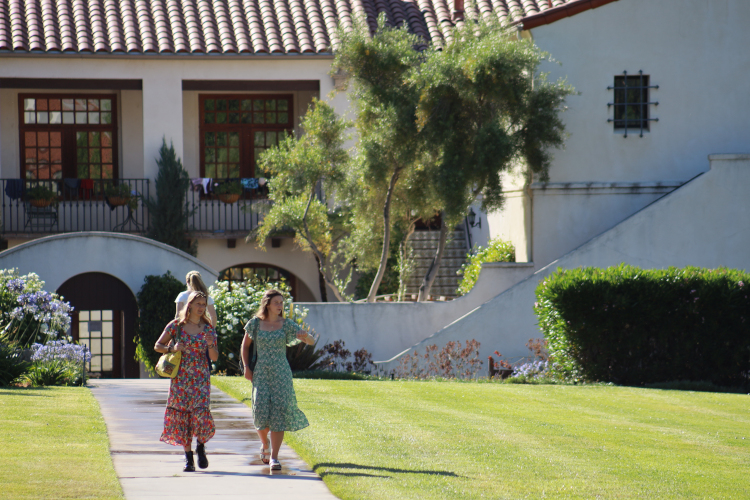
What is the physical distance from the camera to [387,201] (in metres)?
17.1

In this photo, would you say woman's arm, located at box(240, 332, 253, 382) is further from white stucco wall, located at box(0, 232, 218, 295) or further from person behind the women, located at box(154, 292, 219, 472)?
white stucco wall, located at box(0, 232, 218, 295)

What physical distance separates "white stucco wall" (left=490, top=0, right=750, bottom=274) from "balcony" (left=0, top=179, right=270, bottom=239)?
668 cm

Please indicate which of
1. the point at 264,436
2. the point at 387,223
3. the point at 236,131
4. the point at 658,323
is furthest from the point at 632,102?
the point at 264,436

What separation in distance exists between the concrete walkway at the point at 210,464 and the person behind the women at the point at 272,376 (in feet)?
1.02

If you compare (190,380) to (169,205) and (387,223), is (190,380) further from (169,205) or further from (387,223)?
(169,205)

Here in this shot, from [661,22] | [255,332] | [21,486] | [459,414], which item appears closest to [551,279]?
[459,414]

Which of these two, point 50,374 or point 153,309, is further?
point 153,309

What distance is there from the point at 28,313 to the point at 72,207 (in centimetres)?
754

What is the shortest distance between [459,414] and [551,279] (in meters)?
4.87

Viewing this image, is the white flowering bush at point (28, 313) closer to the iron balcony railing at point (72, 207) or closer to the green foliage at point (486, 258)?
the iron balcony railing at point (72, 207)

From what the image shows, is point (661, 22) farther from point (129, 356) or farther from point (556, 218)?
point (129, 356)

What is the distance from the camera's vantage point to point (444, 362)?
1570cm

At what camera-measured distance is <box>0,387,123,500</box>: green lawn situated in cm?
625

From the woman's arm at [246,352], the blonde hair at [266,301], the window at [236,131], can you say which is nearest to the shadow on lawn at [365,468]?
the woman's arm at [246,352]
